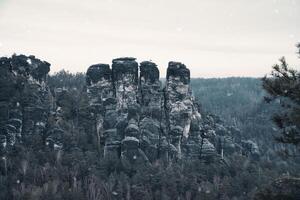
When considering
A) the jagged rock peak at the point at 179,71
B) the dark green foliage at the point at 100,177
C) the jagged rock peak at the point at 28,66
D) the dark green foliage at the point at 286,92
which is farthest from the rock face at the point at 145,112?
the dark green foliage at the point at 286,92

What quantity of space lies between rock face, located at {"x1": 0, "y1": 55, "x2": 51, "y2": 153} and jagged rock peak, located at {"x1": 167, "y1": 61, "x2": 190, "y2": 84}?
118ft

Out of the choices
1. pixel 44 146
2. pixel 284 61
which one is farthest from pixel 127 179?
pixel 284 61

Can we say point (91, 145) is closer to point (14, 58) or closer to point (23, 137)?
point (23, 137)

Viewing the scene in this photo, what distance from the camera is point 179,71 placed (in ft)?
415

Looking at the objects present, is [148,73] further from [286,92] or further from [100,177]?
[286,92]

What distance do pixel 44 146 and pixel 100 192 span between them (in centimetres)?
2393

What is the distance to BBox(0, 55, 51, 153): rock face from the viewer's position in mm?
110438

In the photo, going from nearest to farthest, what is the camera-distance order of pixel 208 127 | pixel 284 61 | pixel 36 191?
1. pixel 284 61
2. pixel 36 191
3. pixel 208 127

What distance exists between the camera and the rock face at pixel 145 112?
114 m

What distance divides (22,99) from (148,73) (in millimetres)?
36235

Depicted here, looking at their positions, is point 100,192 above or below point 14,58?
below

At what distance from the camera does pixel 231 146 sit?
136 m

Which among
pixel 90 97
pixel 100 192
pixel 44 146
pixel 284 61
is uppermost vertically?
pixel 284 61

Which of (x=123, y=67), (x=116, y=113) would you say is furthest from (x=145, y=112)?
(x=123, y=67)
